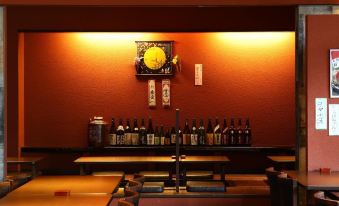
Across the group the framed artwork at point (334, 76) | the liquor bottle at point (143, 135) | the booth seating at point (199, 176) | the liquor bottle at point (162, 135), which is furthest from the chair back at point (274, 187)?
the liquor bottle at point (143, 135)

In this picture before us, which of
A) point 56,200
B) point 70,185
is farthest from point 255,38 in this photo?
point 56,200

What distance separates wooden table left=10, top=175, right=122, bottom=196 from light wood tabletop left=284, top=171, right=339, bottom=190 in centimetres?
165

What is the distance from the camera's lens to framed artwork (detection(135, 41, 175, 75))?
9430 millimetres

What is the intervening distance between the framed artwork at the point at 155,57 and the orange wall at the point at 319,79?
291 cm

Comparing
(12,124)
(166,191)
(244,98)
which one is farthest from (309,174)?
(12,124)

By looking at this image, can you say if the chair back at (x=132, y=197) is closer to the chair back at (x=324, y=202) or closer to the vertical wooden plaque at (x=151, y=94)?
the chair back at (x=324, y=202)

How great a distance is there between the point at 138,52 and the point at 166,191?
2406mm

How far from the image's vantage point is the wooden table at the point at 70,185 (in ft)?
17.8

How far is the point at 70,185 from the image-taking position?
19.2ft

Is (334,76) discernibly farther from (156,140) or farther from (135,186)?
(156,140)

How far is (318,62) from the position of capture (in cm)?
691

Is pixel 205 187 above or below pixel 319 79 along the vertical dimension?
below

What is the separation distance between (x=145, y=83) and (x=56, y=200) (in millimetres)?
4765

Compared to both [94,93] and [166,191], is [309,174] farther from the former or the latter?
[94,93]
